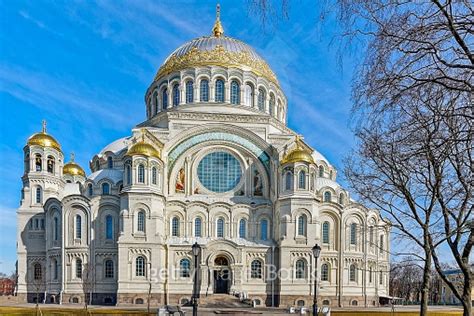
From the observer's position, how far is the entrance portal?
35844mm

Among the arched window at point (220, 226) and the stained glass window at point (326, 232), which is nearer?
the arched window at point (220, 226)

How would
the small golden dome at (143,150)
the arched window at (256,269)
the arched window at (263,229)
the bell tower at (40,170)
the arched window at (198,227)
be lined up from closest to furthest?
the small golden dome at (143,150) → the arched window at (256,269) → the arched window at (198,227) → the arched window at (263,229) → the bell tower at (40,170)

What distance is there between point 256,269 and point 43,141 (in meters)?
24.2

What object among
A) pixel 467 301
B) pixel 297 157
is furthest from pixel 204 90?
pixel 467 301

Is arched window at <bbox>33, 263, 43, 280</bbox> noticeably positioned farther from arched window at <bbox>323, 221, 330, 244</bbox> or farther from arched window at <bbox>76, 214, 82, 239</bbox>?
arched window at <bbox>323, 221, 330, 244</bbox>

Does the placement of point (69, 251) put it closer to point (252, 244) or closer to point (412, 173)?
point (252, 244)

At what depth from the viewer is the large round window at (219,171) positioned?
1544 inches

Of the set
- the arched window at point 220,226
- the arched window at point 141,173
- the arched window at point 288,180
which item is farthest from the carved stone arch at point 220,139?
the arched window at point 220,226

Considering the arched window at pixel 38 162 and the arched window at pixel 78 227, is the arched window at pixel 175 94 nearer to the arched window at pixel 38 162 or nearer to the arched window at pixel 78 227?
the arched window at pixel 38 162

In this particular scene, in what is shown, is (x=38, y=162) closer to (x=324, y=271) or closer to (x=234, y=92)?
(x=234, y=92)

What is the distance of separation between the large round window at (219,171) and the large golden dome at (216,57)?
10.7 metres

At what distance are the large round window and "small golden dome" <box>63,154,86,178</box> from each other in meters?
18.0

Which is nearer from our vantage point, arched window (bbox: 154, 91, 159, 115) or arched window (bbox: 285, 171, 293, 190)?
arched window (bbox: 285, 171, 293, 190)

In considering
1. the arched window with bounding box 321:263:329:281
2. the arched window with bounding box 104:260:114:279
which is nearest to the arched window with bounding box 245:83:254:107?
the arched window with bounding box 321:263:329:281
